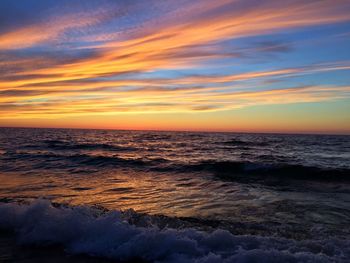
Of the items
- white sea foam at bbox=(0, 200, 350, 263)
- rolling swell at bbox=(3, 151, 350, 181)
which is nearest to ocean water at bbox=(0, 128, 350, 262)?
white sea foam at bbox=(0, 200, 350, 263)

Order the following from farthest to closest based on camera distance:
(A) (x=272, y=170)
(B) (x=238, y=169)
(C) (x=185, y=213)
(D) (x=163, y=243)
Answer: (B) (x=238, y=169) < (A) (x=272, y=170) < (C) (x=185, y=213) < (D) (x=163, y=243)

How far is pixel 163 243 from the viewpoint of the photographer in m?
6.07

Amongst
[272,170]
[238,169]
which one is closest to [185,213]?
[272,170]

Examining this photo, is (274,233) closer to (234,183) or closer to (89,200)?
(89,200)

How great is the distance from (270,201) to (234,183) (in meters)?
3.73

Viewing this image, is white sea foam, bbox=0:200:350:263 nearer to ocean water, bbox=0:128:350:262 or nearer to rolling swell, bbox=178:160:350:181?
ocean water, bbox=0:128:350:262

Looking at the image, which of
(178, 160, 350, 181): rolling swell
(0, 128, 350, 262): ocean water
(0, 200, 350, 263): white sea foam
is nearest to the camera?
(0, 200, 350, 263): white sea foam

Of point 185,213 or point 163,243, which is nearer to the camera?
A: point 163,243

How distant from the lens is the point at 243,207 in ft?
30.9

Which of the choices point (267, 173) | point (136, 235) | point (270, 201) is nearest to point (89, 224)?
point (136, 235)

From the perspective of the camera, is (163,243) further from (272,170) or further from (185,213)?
(272,170)

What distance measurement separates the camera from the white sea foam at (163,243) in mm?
5496

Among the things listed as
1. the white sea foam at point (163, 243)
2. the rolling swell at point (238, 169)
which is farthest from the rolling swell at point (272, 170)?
the white sea foam at point (163, 243)

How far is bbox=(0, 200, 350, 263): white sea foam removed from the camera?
18.0 feet
